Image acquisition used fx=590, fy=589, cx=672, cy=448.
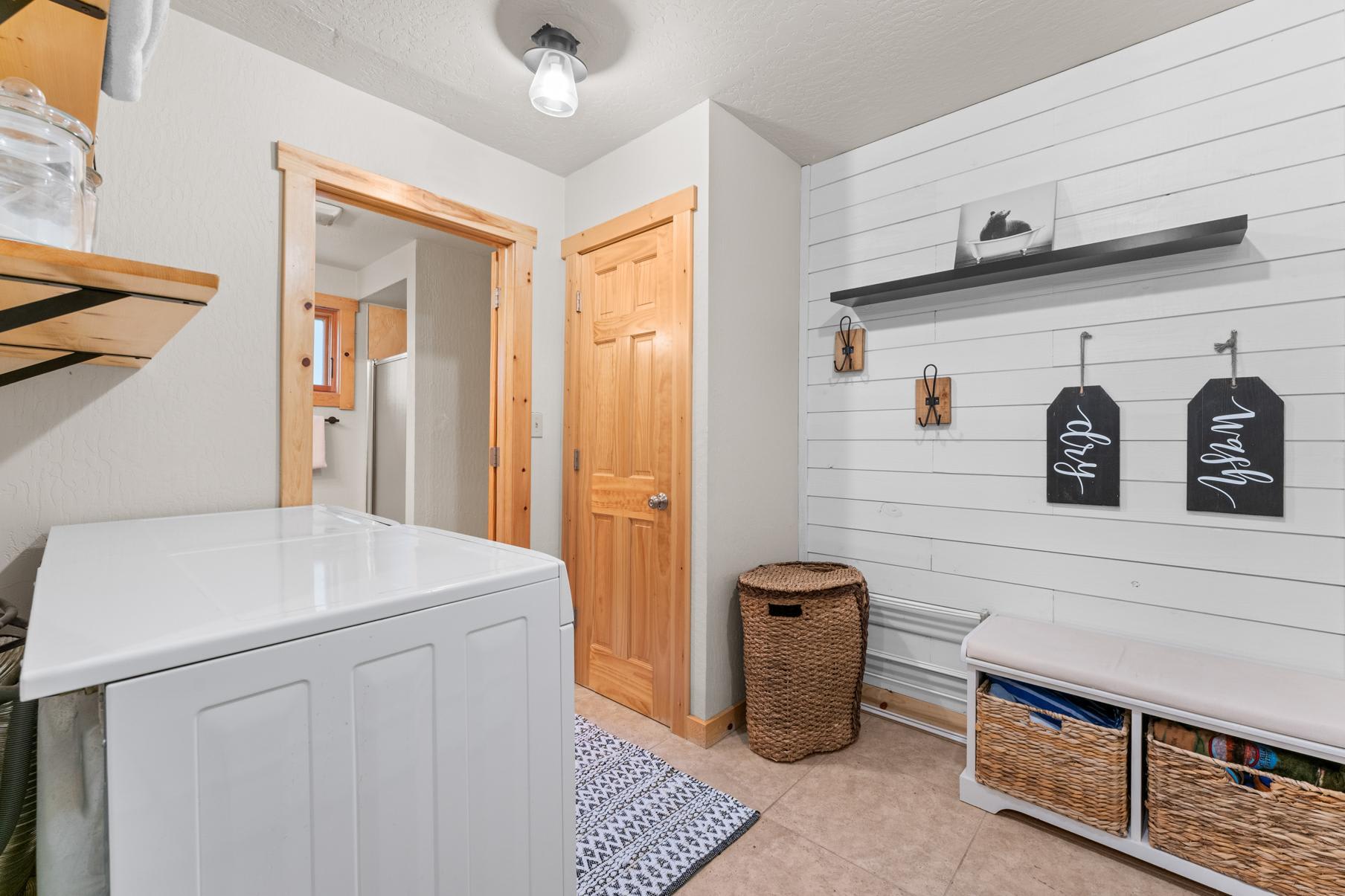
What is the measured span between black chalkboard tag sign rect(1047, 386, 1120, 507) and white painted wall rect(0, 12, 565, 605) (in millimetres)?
2640

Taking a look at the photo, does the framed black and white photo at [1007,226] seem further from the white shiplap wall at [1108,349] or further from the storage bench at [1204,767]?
the storage bench at [1204,767]

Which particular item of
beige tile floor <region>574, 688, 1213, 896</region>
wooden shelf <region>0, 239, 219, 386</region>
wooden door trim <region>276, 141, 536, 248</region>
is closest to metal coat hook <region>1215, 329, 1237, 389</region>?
beige tile floor <region>574, 688, 1213, 896</region>

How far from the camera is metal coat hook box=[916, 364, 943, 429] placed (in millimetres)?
2324

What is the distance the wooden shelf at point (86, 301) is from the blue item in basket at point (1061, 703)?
2141 mm

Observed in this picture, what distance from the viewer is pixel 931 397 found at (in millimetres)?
2338

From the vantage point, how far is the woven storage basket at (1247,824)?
51.7 inches

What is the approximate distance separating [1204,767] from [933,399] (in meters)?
1.35

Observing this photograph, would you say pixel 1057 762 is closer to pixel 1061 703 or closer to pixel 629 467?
pixel 1061 703

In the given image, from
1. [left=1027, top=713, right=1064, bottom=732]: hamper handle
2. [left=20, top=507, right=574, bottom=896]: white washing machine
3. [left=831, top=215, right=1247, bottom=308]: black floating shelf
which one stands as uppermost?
[left=831, top=215, right=1247, bottom=308]: black floating shelf

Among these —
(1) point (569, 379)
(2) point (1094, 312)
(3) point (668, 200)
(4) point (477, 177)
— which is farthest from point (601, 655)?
(2) point (1094, 312)

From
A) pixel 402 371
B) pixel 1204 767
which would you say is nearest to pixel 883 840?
pixel 1204 767

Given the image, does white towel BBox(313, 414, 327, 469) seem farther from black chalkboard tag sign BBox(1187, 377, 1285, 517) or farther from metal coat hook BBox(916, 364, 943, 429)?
black chalkboard tag sign BBox(1187, 377, 1285, 517)

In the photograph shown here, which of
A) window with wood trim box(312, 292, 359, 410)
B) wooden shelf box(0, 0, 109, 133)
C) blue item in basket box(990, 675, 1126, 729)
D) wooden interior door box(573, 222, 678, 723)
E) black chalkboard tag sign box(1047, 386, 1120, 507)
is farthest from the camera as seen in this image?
window with wood trim box(312, 292, 359, 410)

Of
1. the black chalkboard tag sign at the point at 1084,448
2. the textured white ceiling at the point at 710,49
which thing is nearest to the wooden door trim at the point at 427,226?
the textured white ceiling at the point at 710,49
